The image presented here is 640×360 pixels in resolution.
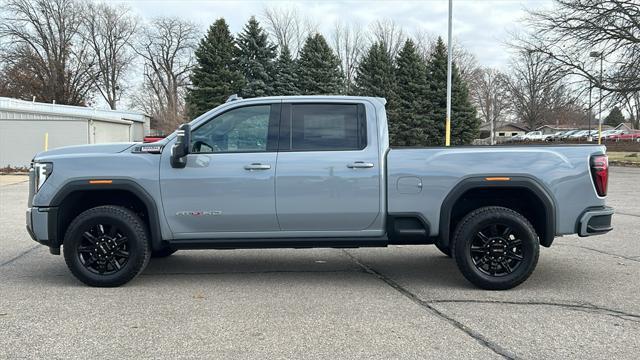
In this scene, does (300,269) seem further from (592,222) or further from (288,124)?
(592,222)

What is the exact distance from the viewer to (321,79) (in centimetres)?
4347

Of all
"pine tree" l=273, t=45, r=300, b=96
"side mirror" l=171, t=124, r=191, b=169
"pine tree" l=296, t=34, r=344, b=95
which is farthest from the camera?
"pine tree" l=296, t=34, r=344, b=95

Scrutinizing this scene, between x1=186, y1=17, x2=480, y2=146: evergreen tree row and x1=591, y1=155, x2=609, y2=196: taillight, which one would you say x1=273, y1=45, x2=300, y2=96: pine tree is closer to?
x1=186, y1=17, x2=480, y2=146: evergreen tree row

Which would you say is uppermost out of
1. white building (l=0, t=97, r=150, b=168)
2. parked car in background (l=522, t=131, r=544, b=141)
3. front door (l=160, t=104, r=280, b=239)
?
parked car in background (l=522, t=131, r=544, b=141)

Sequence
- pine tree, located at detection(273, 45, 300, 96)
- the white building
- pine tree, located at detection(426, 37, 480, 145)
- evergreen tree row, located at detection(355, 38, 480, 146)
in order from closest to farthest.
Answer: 1. the white building
2. pine tree, located at detection(426, 37, 480, 145)
3. pine tree, located at detection(273, 45, 300, 96)
4. evergreen tree row, located at detection(355, 38, 480, 146)

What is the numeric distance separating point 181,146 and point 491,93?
8957 cm

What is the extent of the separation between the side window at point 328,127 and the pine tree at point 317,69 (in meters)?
37.3

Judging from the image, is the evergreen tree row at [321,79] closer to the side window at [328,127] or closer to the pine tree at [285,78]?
the pine tree at [285,78]

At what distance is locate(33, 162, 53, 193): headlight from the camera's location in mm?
5480

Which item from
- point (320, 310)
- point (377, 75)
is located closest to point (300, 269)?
point (320, 310)

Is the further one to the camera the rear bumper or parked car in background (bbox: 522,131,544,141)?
parked car in background (bbox: 522,131,544,141)

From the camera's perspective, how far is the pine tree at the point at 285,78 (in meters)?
42.8

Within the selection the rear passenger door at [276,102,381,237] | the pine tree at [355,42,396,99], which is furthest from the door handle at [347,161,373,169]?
the pine tree at [355,42,396,99]

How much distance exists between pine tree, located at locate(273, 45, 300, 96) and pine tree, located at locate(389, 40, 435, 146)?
8947 millimetres
